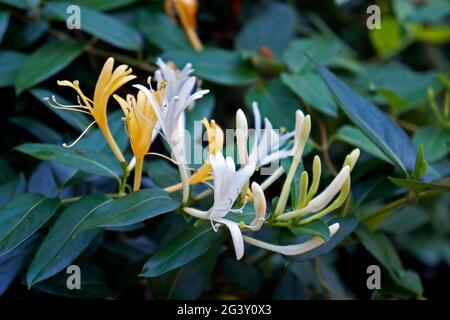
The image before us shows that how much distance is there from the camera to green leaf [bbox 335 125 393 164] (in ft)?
2.93

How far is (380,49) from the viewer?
141 centimetres

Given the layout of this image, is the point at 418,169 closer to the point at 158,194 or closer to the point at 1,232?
the point at 158,194

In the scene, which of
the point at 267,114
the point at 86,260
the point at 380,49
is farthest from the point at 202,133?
the point at 380,49

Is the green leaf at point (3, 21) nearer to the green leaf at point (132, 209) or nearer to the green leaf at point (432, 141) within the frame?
the green leaf at point (132, 209)

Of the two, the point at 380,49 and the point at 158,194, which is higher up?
the point at 158,194

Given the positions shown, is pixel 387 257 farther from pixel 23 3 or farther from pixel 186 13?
pixel 23 3

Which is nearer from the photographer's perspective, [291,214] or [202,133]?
[291,214]

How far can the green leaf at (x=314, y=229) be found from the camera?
63cm

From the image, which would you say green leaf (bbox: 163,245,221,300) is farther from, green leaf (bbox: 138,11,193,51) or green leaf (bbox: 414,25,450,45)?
green leaf (bbox: 414,25,450,45)

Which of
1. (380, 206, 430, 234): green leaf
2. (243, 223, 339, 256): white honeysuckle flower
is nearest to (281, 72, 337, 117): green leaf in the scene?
(380, 206, 430, 234): green leaf

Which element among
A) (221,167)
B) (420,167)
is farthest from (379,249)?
(221,167)
